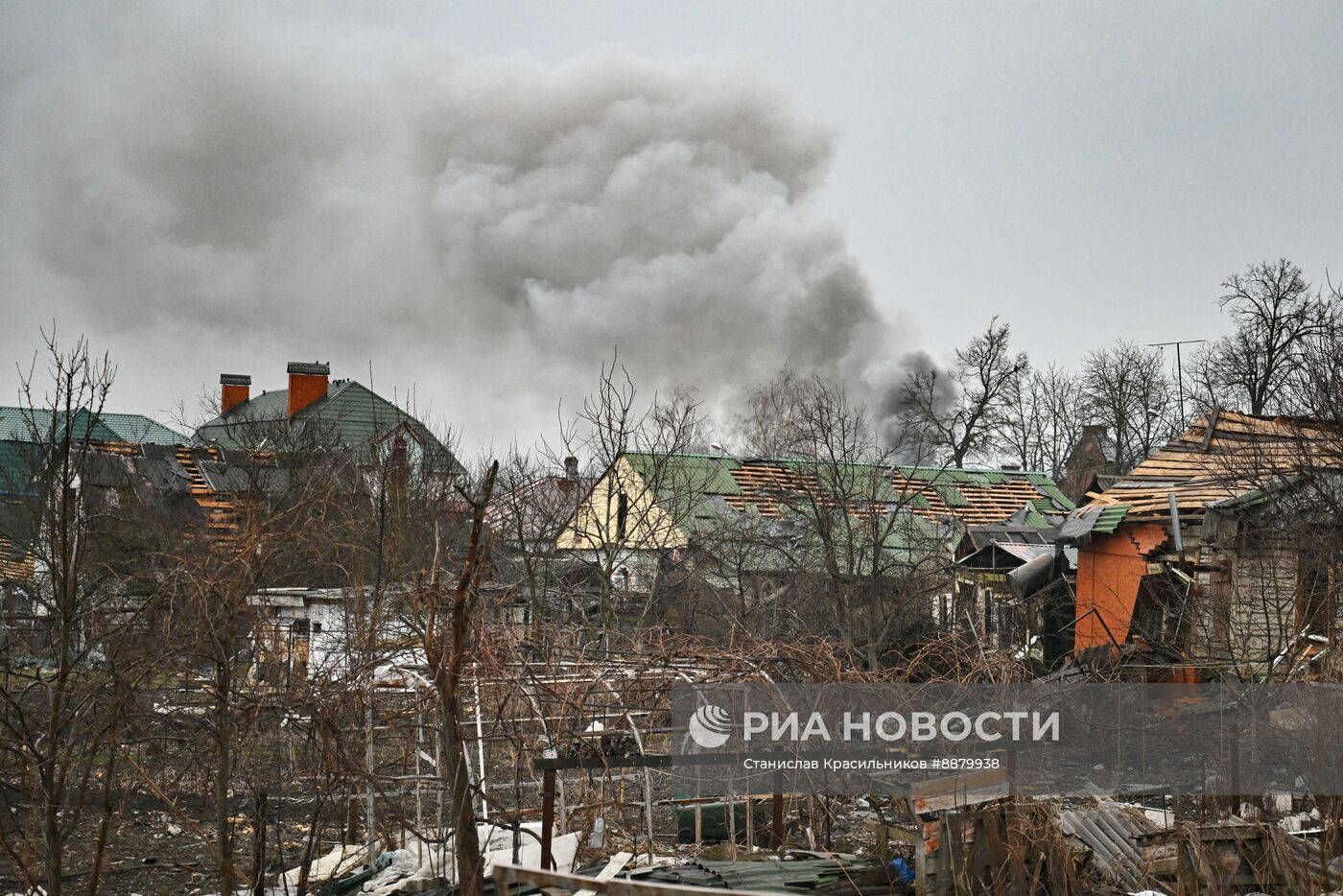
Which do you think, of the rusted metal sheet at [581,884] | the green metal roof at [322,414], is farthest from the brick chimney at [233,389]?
the rusted metal sheet at [581,884]

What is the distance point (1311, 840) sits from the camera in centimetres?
1070

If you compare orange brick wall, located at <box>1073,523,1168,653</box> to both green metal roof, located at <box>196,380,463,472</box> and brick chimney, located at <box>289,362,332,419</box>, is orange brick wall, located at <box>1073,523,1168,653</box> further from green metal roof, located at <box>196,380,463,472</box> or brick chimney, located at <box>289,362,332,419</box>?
brick chimney, located at <box>289,362,332,419</box>

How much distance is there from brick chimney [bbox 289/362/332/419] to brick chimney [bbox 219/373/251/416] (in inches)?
207

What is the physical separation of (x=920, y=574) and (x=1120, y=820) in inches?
391

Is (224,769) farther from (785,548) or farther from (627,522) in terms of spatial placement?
(627,522)

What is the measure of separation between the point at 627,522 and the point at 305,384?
19520mm

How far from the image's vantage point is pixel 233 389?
48.2 m

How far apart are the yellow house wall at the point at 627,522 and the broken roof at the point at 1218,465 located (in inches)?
307

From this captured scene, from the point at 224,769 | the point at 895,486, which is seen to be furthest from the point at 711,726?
the point at 895,486

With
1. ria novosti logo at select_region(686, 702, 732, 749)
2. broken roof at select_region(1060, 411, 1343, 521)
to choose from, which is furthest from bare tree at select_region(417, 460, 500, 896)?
broken roof at select_region(1060, 411, 1343, 521)

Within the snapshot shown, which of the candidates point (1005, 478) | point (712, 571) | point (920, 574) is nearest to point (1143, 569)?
point (920, 574)

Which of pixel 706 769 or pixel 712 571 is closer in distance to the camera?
pixel 706 769

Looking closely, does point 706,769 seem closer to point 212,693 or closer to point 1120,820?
point 1120,820

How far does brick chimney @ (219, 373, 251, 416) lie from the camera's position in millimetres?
47938
